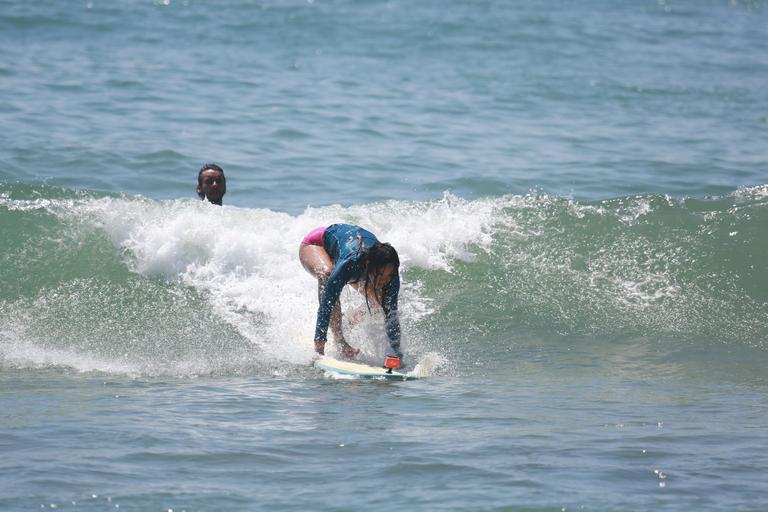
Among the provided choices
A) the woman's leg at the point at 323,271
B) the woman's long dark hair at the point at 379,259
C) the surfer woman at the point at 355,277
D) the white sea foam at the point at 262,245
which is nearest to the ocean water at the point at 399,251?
the white sea foam at the point at 262,245

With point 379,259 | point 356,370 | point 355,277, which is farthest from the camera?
point 355,277

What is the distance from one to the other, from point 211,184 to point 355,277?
3079mm

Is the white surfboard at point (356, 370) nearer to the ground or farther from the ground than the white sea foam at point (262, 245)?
nearer to the ground

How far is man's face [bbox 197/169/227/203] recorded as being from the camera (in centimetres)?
1012

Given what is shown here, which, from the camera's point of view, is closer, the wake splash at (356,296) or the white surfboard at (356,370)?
the white surfboard at (356,370)

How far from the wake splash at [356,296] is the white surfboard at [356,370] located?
0.74ft

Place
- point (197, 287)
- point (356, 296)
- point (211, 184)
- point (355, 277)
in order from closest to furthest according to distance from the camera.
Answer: point (355, 277), point (356, 296), point (197, 287), point (211, 184)

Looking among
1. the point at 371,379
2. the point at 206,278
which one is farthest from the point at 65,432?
the point at 206,278

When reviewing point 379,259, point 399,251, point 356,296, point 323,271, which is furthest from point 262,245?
point 379,259

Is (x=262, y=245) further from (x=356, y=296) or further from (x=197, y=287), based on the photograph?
(x=356, y=296)

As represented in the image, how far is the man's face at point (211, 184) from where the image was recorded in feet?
33.2

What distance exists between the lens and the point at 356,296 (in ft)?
28.6

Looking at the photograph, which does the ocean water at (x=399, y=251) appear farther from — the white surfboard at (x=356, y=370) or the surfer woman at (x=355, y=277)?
the surfer woman at (x=355, y=277)

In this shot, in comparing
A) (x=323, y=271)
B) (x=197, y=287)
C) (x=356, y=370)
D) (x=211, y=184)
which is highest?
(x=211, y=184)
